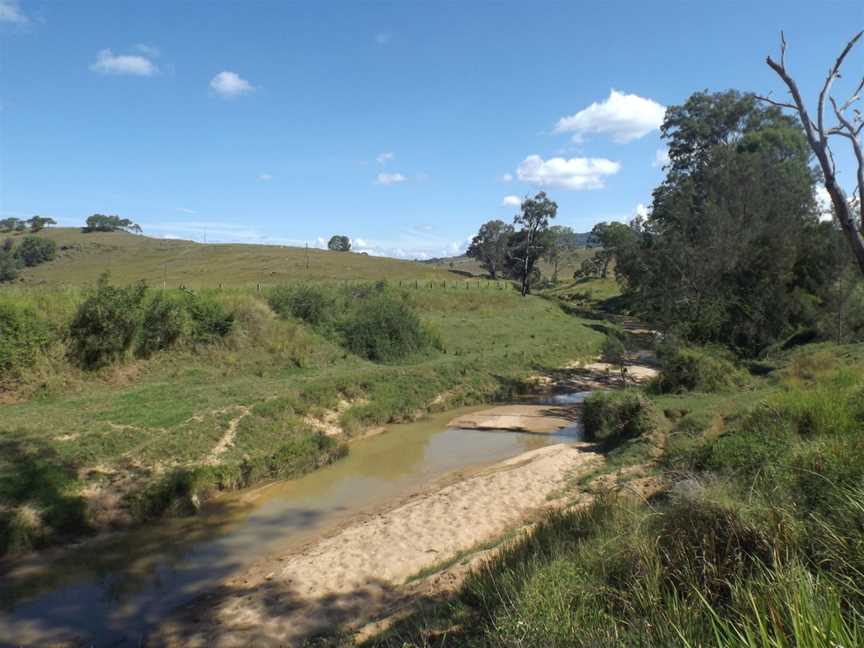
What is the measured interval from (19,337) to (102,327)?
2659 mm

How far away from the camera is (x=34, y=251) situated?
73.1 metres

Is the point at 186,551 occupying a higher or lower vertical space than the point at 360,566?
lower

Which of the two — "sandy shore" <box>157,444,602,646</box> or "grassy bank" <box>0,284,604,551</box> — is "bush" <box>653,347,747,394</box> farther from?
"sandy shore" <box>157,444,602,646</box>

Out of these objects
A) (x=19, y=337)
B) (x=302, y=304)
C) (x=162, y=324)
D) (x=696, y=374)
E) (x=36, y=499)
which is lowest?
(x=36, y=499)

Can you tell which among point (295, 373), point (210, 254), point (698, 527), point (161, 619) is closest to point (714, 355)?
point (295, 373)

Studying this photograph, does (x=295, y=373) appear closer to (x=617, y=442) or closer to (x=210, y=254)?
(x=617, y=442)

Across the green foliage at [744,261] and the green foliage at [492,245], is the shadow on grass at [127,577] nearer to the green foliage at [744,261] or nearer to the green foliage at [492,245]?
the green foliage at [744,261]

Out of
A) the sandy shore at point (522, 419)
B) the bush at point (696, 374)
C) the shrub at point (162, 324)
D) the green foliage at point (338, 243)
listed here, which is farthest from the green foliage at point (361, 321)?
the green foliage at point (338, 243)

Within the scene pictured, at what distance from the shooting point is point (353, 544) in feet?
38.1

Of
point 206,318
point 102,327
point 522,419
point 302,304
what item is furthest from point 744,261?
point 102,327

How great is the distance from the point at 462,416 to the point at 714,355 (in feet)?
38.0

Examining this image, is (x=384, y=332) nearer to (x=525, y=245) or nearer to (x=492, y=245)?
(x=525, y=245)

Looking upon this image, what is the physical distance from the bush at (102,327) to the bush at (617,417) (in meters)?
17.8

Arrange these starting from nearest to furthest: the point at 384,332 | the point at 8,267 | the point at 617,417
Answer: the point at 617,417
the point at 384,332
the point at 8,267
